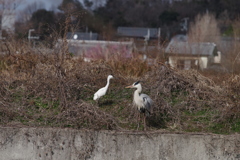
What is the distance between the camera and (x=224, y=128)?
8.51 m

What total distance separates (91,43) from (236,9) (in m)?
32.3

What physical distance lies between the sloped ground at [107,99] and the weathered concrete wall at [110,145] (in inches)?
14.4

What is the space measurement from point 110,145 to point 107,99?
2206 millimetres

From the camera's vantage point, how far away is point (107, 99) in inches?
393

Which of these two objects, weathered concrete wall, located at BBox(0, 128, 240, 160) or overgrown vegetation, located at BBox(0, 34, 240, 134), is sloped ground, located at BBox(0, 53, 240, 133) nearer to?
overgrown vegetation, located at BBox(0, 34, 240, 134)

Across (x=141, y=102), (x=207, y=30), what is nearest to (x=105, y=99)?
(x=141, y=102)

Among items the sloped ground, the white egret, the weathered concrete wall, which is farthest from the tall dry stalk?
the weathered concrete wall

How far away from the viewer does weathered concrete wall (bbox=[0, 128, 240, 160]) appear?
7.78m

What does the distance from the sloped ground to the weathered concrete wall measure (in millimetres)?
366

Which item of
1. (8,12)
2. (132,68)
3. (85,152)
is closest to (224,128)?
(85,152)

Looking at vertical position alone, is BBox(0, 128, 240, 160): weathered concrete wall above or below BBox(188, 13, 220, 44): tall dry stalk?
below

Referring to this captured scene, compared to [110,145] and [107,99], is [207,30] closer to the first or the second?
[107,99]

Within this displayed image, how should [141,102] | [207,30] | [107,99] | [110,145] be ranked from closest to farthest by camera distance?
[110,145] < [141,102] < [107,99] < [207,30]

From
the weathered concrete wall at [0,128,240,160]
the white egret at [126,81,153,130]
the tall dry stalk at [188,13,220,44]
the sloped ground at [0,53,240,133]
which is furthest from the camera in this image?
the tall dry stalk at [188,13,220,44]
